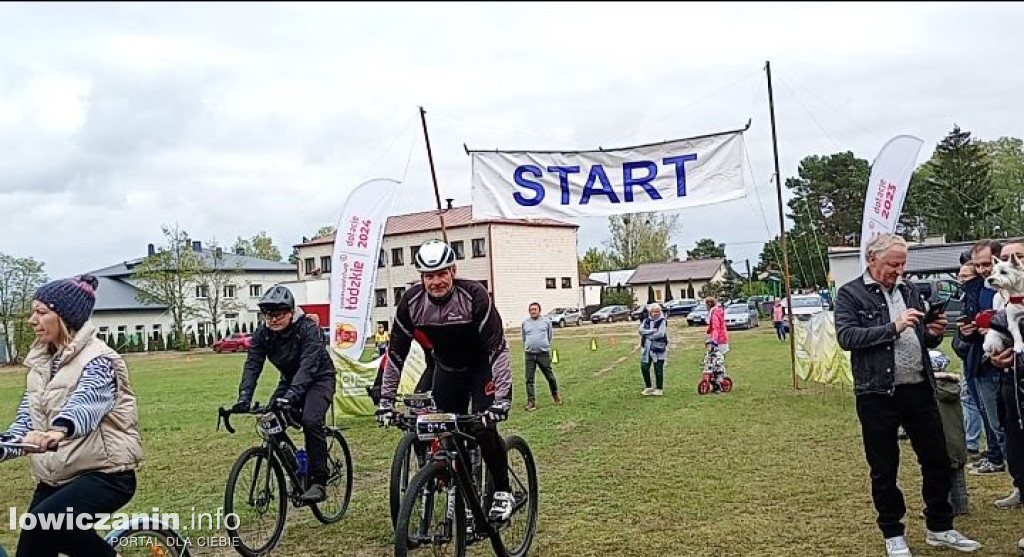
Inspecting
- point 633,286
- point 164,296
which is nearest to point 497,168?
point 164,296

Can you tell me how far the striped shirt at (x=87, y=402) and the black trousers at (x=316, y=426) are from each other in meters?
2.53

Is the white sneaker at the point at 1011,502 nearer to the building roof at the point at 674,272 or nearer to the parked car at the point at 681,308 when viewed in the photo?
the parked car at the point at 681,308

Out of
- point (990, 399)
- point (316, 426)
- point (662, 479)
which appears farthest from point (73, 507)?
point (990, 399)

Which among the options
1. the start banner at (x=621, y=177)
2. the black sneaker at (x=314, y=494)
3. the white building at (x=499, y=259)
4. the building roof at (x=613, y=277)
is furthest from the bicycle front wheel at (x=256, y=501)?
the building roof at (x=613, y=277)

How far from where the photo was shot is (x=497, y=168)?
11.7 meters

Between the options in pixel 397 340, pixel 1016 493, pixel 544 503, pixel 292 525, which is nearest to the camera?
pixel 397 340

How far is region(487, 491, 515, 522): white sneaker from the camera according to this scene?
5.26 meters

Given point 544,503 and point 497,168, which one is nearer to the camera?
point 544,503

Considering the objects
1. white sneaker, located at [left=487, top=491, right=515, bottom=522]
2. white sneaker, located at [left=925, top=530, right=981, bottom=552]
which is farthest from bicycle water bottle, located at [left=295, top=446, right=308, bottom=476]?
white sneaker, located at [left=925, top=530, right=981, bottom=552]

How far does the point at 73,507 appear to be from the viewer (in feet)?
11.6

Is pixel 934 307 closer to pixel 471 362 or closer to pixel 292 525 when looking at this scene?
pixel 471 362

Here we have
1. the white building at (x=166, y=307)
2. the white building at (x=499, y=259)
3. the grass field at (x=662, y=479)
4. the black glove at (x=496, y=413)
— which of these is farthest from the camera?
the white building at (x=166, y=307)

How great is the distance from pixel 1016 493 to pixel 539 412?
8131 mm

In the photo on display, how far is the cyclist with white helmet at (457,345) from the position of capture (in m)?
5.09
